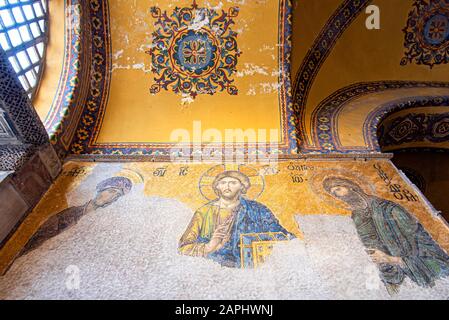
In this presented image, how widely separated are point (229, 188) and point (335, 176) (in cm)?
119

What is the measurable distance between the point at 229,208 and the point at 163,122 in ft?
5.79

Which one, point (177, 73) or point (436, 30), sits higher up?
point (436, 30)

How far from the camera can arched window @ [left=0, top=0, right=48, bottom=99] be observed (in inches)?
153

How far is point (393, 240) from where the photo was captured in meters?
2.87

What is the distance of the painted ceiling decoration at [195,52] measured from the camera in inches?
180

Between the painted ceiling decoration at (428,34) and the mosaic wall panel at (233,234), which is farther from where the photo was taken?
the painted ceiling decoration at (428,34)

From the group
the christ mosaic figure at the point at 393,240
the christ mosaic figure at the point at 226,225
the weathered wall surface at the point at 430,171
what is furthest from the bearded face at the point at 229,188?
the weathered wall surface at the point at 430,171

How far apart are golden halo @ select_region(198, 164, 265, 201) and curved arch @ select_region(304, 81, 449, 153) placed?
895 millimetres

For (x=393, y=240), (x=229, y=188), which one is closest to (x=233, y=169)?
(x=229, y=188)

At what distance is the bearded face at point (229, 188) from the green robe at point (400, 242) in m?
1.18

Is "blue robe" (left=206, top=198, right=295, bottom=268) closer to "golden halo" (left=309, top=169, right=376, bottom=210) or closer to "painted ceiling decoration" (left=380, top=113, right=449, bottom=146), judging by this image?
"golden halo" (left=309, top=169, right=376, bottom=210)

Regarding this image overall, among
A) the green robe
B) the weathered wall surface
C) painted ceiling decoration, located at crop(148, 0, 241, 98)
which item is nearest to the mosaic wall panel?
the green robe

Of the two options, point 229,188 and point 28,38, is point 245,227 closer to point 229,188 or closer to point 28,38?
point 229,188

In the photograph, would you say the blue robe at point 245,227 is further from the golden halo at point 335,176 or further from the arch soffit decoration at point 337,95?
the arch soffit decoration at point 337,95
